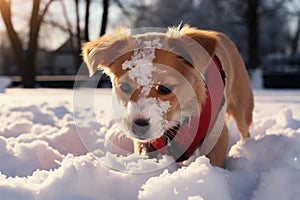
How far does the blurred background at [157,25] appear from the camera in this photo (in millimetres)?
17734

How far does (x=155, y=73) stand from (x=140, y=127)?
0.35m

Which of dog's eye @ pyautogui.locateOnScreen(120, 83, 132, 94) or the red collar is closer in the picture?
dog's eye @ pyautogui.locateOnScreen(120, 83, 132, 94)

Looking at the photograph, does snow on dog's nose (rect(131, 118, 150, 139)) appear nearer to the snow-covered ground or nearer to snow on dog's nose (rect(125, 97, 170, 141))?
snow on dog's nose (rect(125, 97, 170, 141))

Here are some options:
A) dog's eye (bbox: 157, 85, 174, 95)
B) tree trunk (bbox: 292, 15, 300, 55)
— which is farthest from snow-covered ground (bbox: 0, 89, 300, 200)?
tree trunk (bbox: 292, 15, 300, 55)

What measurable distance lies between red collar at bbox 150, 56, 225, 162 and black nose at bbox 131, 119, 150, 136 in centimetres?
32

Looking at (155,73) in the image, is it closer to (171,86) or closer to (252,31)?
(171,86)

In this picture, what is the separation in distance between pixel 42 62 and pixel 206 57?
4950 cm

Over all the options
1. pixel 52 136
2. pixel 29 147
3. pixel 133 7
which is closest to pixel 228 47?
pixel 52 136

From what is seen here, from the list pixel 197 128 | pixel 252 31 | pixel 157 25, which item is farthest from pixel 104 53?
pixel 157 25

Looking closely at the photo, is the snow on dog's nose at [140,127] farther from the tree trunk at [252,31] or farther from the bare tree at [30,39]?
the tree trunk at [252,31]

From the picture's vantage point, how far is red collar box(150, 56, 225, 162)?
9.59 feet

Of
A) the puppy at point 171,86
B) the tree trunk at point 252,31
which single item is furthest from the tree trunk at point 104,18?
the puppy at point 171,86

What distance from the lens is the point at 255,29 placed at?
2189cm

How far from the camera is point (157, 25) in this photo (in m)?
30.2
